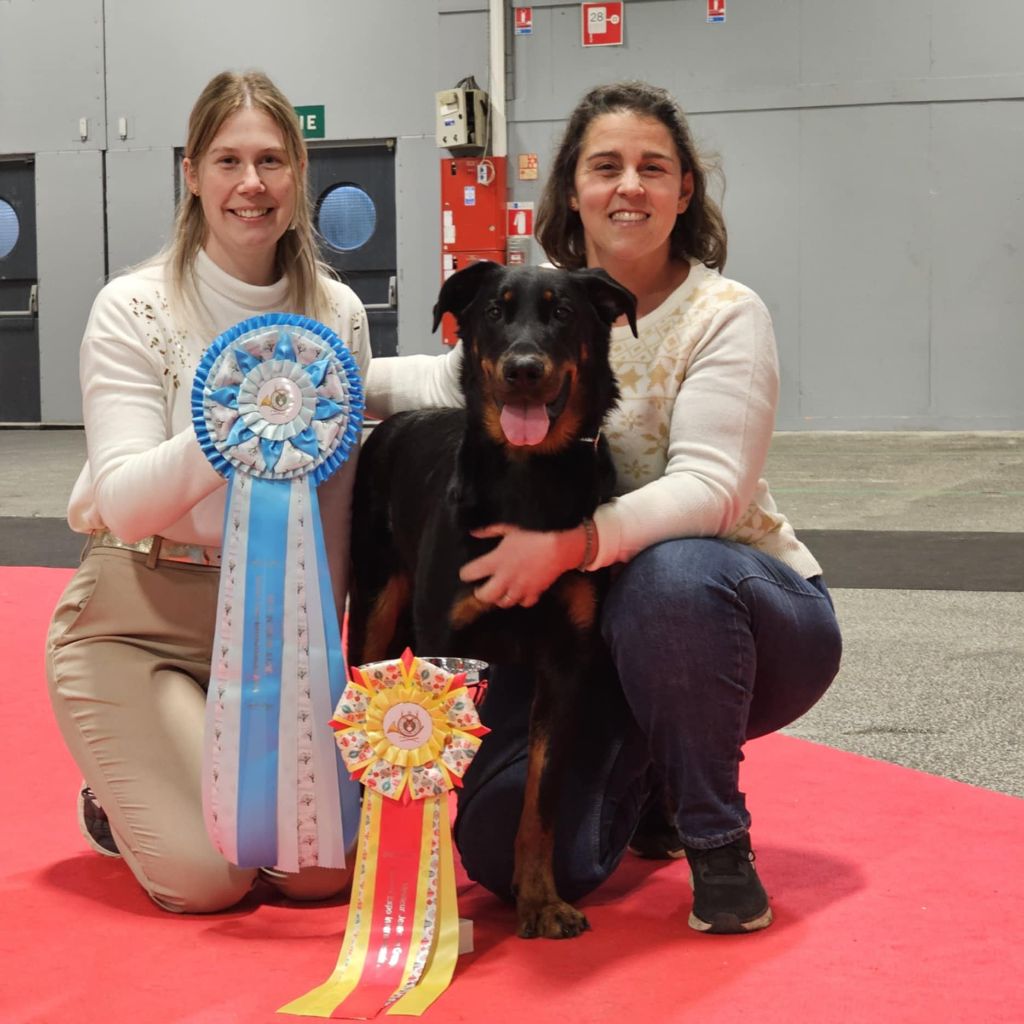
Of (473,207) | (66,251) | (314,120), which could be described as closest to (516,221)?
(473,207)

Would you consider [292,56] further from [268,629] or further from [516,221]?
[268,629]

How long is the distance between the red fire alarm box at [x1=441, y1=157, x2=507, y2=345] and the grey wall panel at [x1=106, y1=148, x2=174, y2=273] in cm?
236

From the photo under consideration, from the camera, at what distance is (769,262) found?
372 inches

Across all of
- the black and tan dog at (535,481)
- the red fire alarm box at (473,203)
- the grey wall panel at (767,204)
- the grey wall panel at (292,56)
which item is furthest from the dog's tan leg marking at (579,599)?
the grey wall panel at (292,56)

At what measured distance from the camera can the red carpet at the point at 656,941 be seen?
5.00ft

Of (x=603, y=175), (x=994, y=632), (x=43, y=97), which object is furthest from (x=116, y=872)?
(x=43, y=97)

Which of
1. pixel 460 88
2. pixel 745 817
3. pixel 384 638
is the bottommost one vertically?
pixel 745 817

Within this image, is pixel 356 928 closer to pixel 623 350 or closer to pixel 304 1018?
pixel 304 1018

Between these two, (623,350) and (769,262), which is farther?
(769,262)

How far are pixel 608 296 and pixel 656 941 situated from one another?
90cm

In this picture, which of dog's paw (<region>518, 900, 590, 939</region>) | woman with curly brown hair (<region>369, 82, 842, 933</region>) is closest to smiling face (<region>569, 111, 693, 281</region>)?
woman with curly brown hair (<region>369, 82, 842, 933</region>)

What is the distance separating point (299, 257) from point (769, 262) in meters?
7.74

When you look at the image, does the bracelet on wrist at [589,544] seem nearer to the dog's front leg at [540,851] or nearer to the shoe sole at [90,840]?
the dog's front leg at [540,851]

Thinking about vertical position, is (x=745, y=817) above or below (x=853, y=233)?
below
